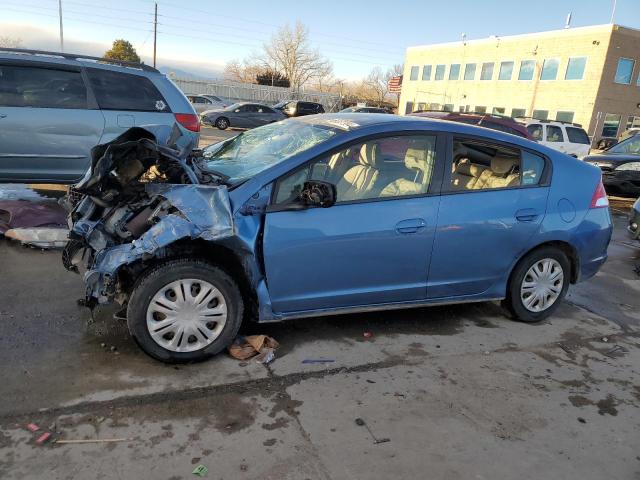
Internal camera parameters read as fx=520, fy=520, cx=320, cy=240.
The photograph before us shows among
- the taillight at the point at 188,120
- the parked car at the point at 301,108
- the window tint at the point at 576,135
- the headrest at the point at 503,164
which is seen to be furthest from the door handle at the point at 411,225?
the parked car at the point at 301,108

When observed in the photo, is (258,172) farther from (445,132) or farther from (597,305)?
(597,305)

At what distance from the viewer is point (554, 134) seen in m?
16.1

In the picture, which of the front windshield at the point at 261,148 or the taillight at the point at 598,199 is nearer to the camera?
the front windshield at the point at 261,148

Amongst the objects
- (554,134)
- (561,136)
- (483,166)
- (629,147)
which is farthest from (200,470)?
(561,136)

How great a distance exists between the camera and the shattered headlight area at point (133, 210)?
3.20 m

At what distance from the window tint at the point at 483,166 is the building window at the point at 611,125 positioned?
3469cm

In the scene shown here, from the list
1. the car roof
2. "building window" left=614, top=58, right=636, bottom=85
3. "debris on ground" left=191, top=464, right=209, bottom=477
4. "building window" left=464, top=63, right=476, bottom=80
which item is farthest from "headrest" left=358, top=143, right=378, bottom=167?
"building window" left=464, top=63, right=476, bottom=80

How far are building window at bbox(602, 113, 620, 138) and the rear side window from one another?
3452 centimetres

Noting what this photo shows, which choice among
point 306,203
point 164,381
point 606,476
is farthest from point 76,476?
point 606,476

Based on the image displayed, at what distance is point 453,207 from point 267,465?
89.5 inches

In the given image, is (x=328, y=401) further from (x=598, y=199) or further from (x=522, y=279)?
(x=598, y=199)

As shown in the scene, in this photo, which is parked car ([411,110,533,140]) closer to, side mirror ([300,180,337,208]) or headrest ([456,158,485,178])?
headrest ([456,158,485,178])

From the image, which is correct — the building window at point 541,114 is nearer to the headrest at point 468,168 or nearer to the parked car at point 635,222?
the parked car at point 635,222

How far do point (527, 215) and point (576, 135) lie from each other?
1416cm
